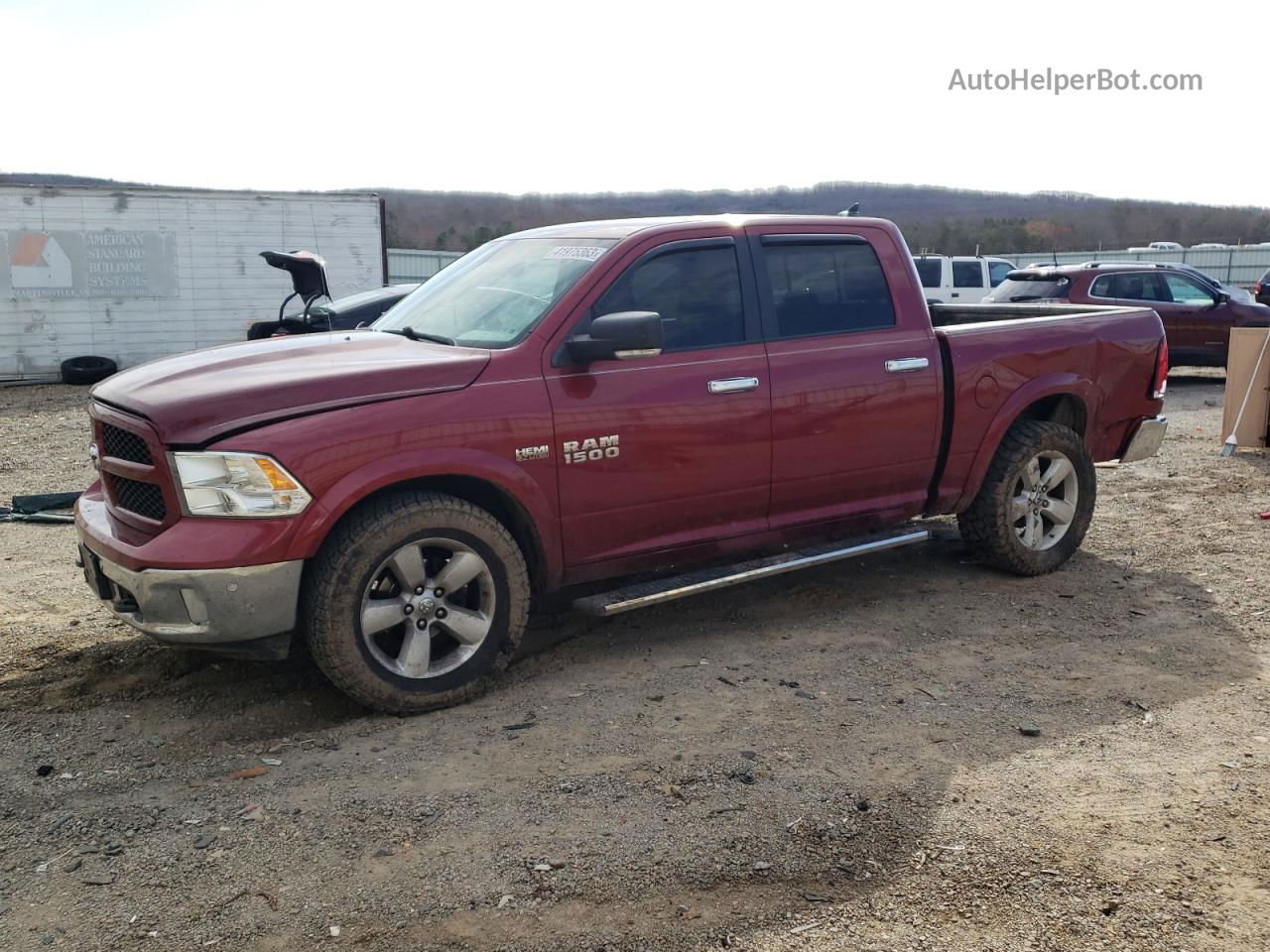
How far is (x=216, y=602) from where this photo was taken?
4.14m

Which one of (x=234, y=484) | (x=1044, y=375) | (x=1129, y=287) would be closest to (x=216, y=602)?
(x=234, y=484)

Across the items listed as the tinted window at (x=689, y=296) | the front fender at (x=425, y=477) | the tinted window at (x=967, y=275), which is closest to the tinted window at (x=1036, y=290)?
the tinted window at (x=967, y=275)

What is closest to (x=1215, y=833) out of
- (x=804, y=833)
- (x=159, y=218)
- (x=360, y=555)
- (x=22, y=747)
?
(x=804, y=833)

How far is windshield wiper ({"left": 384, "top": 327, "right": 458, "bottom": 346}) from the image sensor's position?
5.11 metres

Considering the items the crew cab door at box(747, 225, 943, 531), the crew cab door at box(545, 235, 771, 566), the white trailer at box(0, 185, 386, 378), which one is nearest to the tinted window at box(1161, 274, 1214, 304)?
the crew cab door at box(747, 225, 943, 531)

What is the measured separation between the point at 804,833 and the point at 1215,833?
4.23 ft

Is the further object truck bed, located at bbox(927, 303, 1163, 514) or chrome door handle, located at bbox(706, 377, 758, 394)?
truck bed, located at bbox(927, 303, 1163, 514)

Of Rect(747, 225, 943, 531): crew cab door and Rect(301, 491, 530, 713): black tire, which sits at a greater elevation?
Rect(747, 225, 943, 531): crew cab door

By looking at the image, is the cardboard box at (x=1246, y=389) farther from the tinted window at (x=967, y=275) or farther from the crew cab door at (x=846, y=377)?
the tinted window at (x=967, y=275)

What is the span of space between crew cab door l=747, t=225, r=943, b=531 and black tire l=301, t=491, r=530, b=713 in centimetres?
147

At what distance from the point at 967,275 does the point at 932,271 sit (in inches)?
32.2

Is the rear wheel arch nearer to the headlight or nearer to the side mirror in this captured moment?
the side mirror

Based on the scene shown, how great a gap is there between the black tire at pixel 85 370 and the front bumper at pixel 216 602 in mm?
15983

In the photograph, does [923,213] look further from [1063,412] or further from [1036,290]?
[1063,412]
